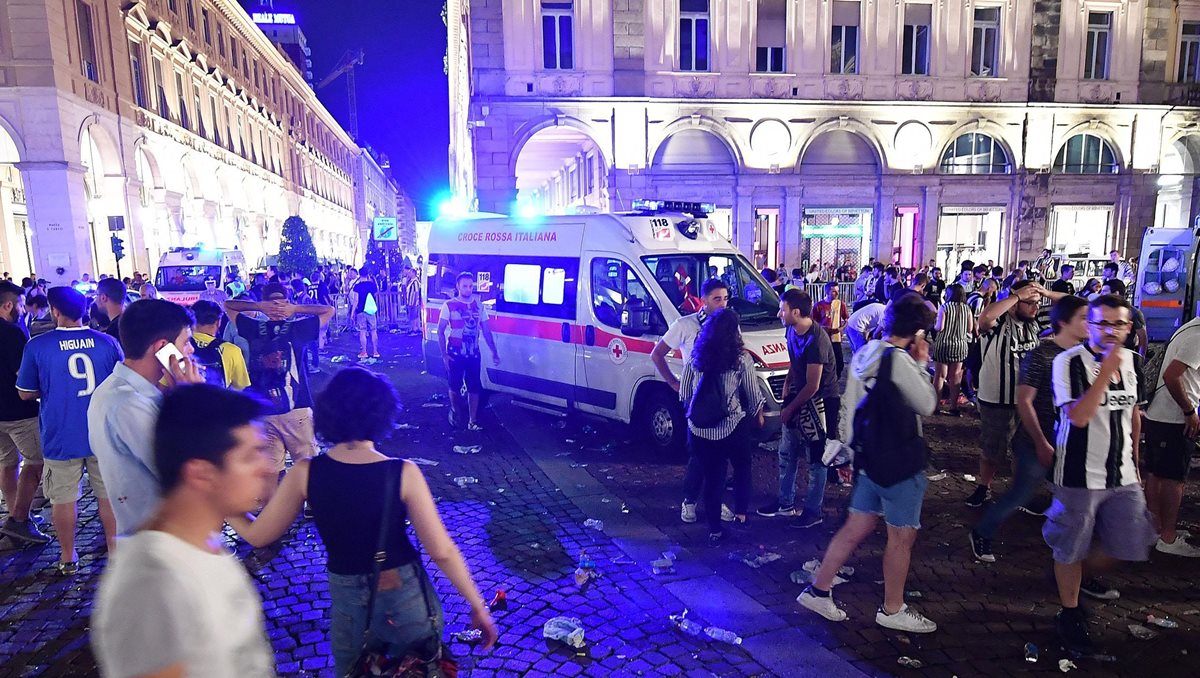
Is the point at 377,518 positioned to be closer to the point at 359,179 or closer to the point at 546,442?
the point at 546,442

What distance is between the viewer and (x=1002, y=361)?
5.62 metres

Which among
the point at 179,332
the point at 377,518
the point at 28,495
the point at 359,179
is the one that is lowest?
the point at 28,495

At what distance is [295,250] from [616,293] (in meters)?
30.5

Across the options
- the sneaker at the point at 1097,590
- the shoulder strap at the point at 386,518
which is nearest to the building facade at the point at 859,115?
the sneaker at the point at 1097,590

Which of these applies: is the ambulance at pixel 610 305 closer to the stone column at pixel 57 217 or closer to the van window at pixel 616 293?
the van window at pixel 616 293

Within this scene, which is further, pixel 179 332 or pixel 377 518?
pixel 179 332

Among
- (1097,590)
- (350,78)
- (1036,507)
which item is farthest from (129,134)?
(350,78)

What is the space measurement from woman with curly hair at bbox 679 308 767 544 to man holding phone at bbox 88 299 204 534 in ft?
11.0

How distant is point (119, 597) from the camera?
1.52 m

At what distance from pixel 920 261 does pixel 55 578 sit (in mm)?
25044

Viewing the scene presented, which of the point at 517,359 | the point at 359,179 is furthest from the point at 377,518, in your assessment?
the point at 359,179

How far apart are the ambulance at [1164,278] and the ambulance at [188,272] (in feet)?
71.4

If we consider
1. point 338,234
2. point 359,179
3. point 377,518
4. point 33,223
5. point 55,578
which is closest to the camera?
point 377,518

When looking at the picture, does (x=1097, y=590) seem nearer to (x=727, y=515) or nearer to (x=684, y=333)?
(x=727, y=515)
